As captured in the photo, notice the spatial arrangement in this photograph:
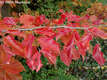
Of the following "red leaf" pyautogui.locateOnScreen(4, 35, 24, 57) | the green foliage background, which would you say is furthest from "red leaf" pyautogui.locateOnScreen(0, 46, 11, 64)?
the green foliage background

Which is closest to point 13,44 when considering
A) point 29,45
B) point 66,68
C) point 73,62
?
point 29,45

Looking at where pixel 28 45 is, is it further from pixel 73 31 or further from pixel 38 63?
pixel 73 31

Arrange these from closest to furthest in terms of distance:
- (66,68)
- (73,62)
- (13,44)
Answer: (13,44) → (66,68) → (73,62)

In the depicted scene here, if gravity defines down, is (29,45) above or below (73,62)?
above

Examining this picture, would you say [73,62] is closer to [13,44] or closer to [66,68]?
[66,68]

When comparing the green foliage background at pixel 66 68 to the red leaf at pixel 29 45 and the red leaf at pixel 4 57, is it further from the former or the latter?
the red leaf at pixel 29 45

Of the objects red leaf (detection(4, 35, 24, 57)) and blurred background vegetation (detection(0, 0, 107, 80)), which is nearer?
red leaf (detection(4, 35, 24, 57))

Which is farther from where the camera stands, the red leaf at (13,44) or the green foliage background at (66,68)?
the green foliage background at (66,68)

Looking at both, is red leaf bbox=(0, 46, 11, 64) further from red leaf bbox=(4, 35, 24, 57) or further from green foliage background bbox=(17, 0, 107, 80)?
green foliage background bbox=(17, 0, 107, 80)

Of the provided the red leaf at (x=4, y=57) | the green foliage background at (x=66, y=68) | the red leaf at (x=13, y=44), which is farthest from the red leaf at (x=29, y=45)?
the green foliage background at (x=66, y=68)

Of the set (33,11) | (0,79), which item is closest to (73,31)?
(0,79)

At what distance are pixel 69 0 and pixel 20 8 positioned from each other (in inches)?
40.8

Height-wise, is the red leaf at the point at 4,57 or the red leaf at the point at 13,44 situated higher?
the red leaf at the point at 13,44

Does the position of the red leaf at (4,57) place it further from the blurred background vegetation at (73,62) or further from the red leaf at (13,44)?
the blurred background vegetation at (73,62)
